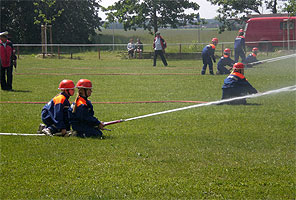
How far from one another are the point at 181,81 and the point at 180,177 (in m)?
11.7

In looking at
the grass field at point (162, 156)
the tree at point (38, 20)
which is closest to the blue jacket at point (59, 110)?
the grass field at point (162, 156)

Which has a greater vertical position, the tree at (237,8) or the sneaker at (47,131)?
the tree at (237,8)

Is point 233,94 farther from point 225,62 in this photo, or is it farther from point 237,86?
point 225,62

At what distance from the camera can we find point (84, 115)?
792 centimetres

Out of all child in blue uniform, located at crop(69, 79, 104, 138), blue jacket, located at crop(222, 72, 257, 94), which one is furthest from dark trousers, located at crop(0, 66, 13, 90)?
child in blue uniform, located at crop(69, 79, 104, 138)

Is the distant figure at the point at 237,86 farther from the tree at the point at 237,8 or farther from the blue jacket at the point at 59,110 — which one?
the tree at the point at 237,8

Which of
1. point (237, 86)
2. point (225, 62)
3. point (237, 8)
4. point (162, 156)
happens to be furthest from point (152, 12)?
point (162, 156)

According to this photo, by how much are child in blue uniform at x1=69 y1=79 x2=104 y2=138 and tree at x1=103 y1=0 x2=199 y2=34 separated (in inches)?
1102

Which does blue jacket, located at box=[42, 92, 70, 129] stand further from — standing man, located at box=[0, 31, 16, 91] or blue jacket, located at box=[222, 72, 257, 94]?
standing man, located at box=[0, 31, 16, 91]

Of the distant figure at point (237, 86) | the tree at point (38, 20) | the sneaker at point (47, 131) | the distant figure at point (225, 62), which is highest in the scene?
the tree at point (38, 20)

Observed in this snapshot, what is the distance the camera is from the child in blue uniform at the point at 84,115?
7859mm

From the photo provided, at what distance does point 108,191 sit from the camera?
5328mm

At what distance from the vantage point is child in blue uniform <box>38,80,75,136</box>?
26.8 feet

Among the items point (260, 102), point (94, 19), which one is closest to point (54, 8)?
point (94, 19)
